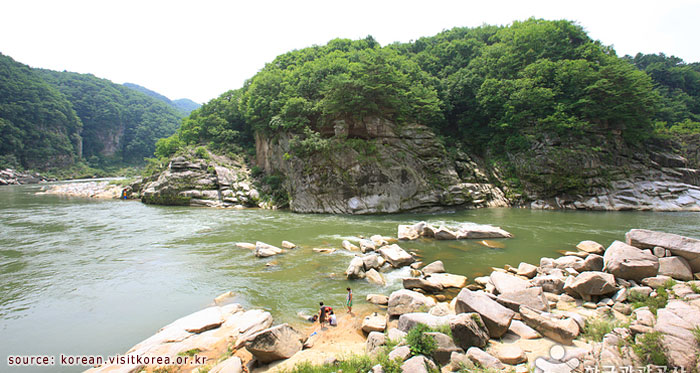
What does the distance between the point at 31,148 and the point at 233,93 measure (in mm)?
73850

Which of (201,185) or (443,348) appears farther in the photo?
(201,185)

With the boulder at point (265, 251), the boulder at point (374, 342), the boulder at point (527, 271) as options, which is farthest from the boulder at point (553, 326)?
the boulder at point (265, 251)

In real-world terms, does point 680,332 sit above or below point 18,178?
below

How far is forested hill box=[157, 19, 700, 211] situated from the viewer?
30.8 metres

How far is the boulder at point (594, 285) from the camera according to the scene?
844 cm

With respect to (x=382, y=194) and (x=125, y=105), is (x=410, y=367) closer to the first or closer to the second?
(x=382, y=194)

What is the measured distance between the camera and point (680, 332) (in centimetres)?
539

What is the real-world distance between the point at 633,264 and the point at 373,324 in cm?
869

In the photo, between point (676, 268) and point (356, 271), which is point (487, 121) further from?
point (356, 271)

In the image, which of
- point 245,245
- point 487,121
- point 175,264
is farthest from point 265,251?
point 487,121

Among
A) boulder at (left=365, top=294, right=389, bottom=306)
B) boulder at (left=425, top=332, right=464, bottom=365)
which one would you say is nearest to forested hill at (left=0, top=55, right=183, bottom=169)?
boulder at (left=365, top=294, right=389, bottom=306)

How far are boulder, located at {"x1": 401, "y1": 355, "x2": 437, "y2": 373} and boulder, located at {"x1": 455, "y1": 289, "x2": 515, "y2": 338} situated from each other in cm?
218

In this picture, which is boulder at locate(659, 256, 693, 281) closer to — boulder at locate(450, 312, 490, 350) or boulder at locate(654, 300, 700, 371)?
boulder at locate(654, 300, 700, 371)

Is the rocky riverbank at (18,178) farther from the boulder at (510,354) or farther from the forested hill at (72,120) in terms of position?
the boulder at (510,354)
